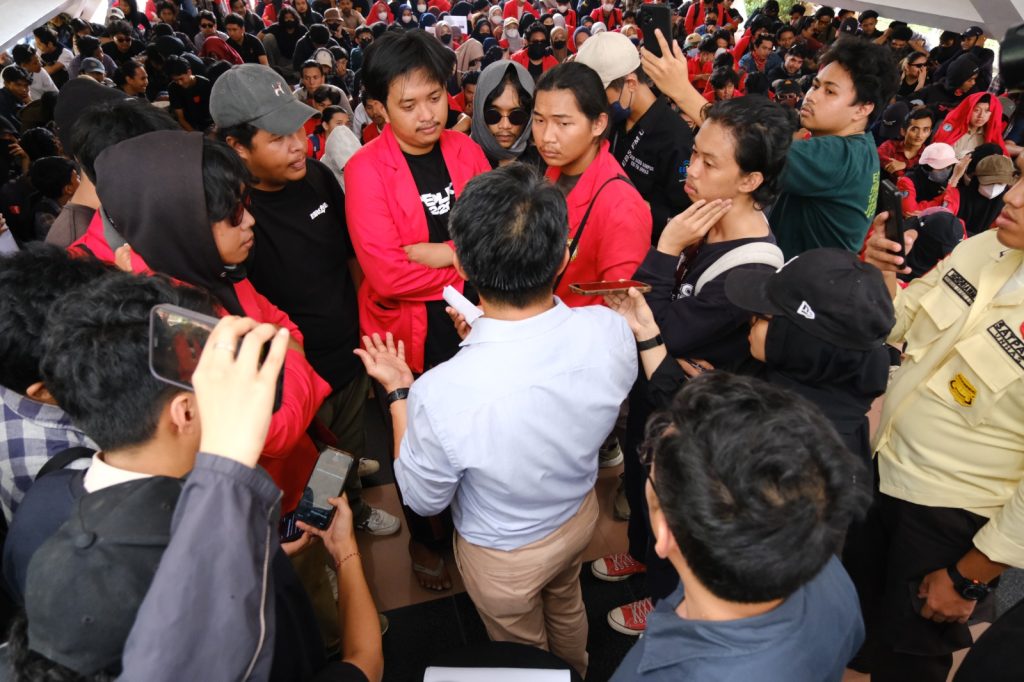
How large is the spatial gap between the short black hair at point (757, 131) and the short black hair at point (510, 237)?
29.8 inches

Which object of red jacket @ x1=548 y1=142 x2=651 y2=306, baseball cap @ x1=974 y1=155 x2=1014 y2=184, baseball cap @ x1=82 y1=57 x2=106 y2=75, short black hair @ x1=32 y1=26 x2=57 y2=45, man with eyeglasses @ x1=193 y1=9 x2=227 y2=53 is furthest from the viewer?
man with eyeglasses @ x1=193 y1=9 x2=227 y2=53

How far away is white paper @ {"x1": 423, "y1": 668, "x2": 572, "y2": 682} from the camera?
4.12 feet

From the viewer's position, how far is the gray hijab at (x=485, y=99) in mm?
2520

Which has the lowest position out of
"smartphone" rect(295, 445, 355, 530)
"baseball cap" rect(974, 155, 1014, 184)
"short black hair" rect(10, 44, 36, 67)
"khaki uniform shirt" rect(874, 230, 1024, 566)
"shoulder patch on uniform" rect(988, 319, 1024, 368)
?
"baseball cap" rect(974, 155, 1014, 184)

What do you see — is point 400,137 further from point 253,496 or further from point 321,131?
point 321,131

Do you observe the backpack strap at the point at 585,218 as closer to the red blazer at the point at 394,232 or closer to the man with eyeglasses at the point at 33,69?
the red blazer at the point at 394,232

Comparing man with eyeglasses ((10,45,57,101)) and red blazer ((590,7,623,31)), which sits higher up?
man with eyeglasses ((10,45,57,101))

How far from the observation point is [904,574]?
1.65 metres

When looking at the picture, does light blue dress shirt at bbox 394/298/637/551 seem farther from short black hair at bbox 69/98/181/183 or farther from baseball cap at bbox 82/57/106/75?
baseball cap at bbox 82/57/106/75

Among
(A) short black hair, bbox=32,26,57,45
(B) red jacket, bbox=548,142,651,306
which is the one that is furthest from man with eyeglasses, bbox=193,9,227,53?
(B) red jacket, bbox=548,142,651,306

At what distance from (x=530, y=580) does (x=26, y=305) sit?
4.36 ft

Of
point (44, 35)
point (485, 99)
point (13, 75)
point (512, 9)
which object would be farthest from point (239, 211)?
point (512, 9)

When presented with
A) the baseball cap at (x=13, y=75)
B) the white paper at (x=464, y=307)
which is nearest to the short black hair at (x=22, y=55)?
the baseball cap at (x=13, y=75)

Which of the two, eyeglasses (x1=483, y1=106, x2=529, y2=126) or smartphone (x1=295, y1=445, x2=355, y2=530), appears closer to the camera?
smartphone (x1=295, y1=445, x2=355, y2=530)
